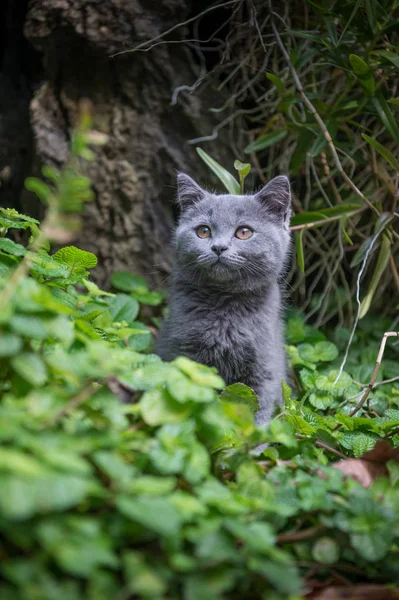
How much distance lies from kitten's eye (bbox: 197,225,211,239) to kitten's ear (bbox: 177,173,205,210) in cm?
18

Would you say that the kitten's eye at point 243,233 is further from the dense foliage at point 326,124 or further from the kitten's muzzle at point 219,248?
the dense foliage at point 326,124

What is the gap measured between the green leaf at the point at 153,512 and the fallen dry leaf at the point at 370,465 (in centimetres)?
55

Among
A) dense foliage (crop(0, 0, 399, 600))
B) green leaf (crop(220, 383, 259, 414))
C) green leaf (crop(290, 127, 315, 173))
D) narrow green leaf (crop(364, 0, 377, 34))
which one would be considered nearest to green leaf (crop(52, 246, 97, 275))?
dense foliage (crop(0, 0, 399, 600))

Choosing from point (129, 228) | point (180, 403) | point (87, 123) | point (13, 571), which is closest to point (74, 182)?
point (87, 123)

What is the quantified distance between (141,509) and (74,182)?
0.54 metres

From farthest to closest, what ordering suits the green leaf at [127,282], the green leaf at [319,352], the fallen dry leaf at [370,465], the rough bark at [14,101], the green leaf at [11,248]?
the rough bark at [14,101] < the green leaf at [127,282] < the green leaf at [319,352] < the green leaf at [11,248] < the fallen dry leaf at [370,465]

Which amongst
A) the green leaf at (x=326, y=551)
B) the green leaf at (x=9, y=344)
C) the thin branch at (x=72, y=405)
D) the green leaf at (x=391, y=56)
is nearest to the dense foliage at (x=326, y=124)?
the green leaf at (x=391, y=56)

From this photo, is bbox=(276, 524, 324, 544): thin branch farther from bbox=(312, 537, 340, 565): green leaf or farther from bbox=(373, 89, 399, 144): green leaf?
bbox=(373, 89, 399, 144): green leaf

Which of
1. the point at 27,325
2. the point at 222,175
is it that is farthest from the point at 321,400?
the point at 27,325

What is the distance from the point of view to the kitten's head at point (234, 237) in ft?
7.14

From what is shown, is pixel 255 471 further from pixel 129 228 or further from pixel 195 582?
pixel 129 228

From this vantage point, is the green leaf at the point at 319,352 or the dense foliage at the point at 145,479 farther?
the green leaf at the point at 319,352

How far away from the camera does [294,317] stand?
3.03m

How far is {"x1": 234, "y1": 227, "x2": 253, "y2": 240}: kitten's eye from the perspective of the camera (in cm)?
226
